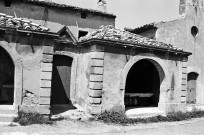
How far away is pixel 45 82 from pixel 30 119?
1326mm

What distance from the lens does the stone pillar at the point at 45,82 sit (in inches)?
321

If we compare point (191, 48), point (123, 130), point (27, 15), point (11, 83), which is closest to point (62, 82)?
point (11, 83)

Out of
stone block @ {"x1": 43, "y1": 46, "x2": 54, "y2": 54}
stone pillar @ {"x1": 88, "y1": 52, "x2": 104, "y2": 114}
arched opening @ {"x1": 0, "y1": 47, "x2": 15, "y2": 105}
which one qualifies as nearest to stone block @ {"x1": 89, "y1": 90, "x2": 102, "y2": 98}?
stone pillar @ {"x1": 88, "y1": 52, "x2": 104, "y2": 114}

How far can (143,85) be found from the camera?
41.9ft

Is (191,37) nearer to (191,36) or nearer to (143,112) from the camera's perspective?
(191,36)

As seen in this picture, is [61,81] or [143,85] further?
[143,85]

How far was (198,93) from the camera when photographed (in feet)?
48.9

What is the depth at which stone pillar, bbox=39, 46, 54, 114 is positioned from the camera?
26.8 ft

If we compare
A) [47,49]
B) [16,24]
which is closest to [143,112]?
[47,49]

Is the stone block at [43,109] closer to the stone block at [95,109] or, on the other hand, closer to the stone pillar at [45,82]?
the stone pillar at [45,82]

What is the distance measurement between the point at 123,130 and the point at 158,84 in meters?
4.49

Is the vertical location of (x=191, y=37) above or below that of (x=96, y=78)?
above

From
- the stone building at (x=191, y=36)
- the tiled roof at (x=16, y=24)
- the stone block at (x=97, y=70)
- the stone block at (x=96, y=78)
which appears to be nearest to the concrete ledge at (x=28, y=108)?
the stone block at (x=96, y=78)

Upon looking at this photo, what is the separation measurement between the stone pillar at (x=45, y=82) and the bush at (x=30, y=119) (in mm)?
215
